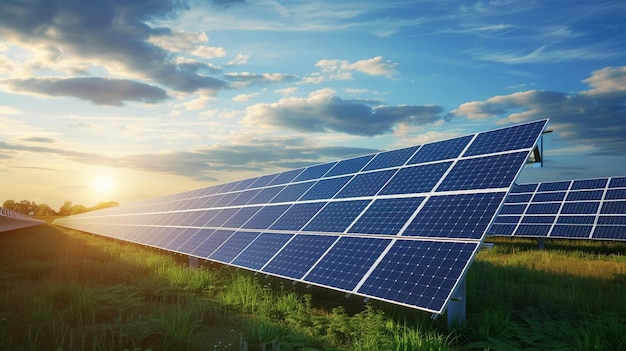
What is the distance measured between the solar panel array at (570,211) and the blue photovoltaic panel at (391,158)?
10.4 metres

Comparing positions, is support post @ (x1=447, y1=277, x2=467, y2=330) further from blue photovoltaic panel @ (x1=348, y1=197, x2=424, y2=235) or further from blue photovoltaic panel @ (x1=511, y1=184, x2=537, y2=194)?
blue photovoltaic panel @ (x1=511, y1=184, x2=537, y2=194)

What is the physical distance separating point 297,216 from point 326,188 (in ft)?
5.80

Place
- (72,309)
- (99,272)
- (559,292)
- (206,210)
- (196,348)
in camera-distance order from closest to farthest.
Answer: (196,348)
(72,309)
(559,292)
(99,272)
(206,210)

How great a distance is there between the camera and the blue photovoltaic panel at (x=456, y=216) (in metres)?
8.56

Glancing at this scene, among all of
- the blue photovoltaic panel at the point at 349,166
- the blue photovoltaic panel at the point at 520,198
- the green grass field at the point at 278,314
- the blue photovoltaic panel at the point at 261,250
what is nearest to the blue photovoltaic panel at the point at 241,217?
the green grass field at the point at 278,314

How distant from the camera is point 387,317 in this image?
29.7 feet

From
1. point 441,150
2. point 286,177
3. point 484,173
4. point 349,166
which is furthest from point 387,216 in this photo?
point 286,177

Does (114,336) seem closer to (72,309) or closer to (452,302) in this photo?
(72,309)

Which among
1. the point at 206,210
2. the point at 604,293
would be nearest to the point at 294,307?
the point at 604,293

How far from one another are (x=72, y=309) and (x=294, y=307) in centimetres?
499

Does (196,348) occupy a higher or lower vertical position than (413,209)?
lower

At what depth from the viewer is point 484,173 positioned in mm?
10023

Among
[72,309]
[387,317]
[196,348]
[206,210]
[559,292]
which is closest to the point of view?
[196,348]

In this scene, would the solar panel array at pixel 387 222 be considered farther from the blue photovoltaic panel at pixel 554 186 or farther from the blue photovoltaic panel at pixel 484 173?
the blue photovoltaic panel at pixel 554 186
